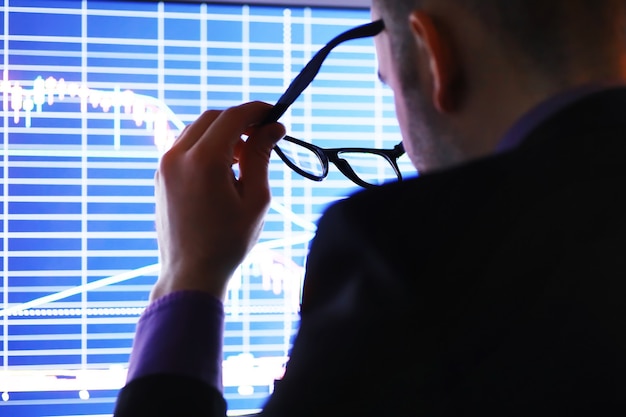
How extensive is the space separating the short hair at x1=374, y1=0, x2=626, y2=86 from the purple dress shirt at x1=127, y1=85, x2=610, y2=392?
26 centimetres

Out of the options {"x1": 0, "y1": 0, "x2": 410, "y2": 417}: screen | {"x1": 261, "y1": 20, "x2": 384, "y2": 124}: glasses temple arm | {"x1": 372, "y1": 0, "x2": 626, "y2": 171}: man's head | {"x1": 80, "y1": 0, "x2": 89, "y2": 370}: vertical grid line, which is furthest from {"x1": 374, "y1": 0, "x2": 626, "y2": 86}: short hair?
{"x1": 80, "y1": 0, "x2": 89, "y2": 370}: vertical grid line

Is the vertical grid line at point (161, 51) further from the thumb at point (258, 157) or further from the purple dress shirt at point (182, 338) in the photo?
A: the purple dress shirt at point (182, 338)

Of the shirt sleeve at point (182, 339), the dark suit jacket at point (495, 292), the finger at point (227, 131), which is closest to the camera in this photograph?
the dark suit jacket at point (495, 292)

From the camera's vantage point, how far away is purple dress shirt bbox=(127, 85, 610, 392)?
455 mm

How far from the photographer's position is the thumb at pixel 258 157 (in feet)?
1.92

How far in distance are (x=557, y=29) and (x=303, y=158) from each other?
0.38 meters

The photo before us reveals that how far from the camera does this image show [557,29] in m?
0.41

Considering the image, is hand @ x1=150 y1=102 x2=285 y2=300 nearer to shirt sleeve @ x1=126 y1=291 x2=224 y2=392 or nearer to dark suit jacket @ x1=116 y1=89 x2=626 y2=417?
shirt sleeve @ x1=126 y1=291 x2=224 y2=392

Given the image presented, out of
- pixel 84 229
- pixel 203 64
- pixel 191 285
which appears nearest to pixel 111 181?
pixel 84 229

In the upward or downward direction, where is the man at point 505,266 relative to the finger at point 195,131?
downward

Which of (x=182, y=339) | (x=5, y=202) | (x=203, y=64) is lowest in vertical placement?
(x=182, y=339)

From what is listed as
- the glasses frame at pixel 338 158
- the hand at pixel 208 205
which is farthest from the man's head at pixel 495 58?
the glasses frame at pixel 338 158

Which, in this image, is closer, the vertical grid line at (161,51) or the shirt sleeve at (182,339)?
the shirt sleeve at (182,339)

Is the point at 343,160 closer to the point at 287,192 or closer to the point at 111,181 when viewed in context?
the point at 287,192
